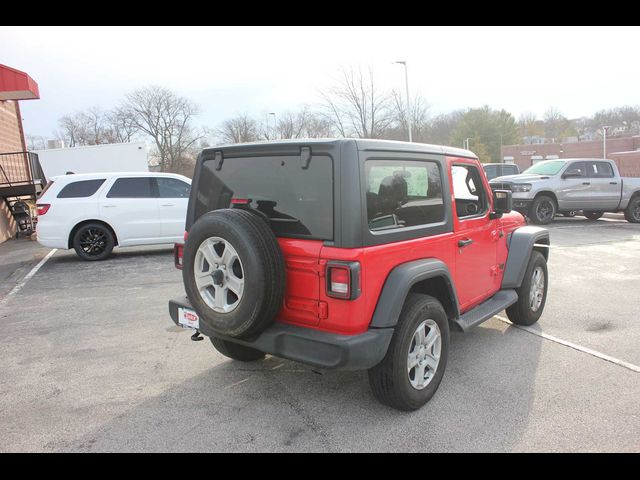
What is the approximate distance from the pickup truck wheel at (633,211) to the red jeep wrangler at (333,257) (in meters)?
13.0

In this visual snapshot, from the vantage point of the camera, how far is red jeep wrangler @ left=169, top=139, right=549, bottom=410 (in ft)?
9.24

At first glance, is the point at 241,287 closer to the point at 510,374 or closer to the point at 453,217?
the point at 453,217

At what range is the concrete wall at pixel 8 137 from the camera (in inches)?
554

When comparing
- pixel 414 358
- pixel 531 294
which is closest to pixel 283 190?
pixel 414 358

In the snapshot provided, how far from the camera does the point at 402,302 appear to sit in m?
2.95

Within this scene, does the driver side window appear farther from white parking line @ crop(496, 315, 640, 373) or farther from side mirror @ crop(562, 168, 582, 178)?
side mirror @ crop(562, 168, 582, 178)

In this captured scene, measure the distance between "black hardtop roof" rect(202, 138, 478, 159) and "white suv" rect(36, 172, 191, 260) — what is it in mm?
6543

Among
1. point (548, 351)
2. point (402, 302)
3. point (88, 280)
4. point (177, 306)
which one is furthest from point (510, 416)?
point (88, 280)

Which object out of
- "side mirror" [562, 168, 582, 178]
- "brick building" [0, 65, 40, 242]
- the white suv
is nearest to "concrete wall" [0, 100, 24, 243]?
"brick building" [0, 65, 40, 242]

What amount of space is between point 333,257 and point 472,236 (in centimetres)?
165

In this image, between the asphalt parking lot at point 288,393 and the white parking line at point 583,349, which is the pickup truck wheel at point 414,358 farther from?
the white parking line at point 583,349

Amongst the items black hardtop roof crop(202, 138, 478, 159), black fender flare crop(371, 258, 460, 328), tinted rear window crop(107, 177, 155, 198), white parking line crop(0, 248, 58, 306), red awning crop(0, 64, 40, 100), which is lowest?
white parking line crop(0, 248, 58, 306)

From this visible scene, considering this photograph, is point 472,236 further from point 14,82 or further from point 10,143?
point 10,143

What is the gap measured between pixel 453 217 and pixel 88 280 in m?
6.36
